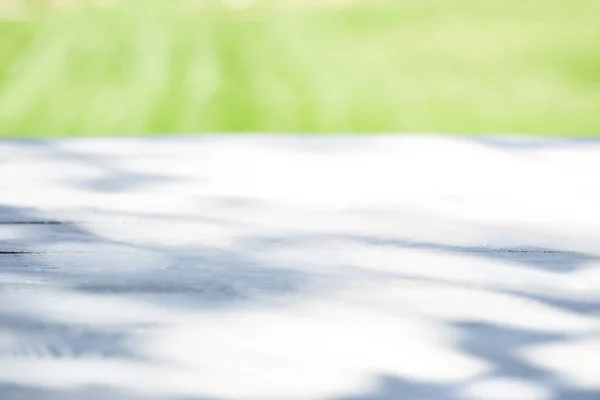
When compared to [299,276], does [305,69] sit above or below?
above

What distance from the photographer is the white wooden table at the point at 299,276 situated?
0.65m

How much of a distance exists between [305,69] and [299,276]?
148 cm

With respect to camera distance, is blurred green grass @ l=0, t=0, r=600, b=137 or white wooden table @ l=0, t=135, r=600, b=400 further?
blurred green grass @ l=0, t=0, r=600, b=137

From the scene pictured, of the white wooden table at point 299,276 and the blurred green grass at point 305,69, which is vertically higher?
the blurred green grass at point 305,69

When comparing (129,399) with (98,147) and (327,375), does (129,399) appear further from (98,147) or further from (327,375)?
(98,147)

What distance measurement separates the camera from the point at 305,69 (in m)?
2.28

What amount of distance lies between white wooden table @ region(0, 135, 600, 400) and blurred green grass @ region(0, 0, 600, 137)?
600mm

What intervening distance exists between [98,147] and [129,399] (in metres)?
0.94

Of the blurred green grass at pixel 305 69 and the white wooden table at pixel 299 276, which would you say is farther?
the blurred green grass at pixel 305 69

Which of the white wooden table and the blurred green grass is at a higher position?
the blurred green grass

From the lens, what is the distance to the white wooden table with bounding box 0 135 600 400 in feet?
2.13

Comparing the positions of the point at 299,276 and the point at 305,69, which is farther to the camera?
the point at 305,69

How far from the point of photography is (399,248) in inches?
37.7

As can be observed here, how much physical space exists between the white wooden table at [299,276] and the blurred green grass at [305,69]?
1.97 ft
